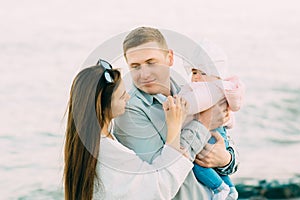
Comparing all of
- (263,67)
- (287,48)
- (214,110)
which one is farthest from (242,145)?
(214,110)

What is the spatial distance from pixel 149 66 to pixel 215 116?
Result: 0.23 m

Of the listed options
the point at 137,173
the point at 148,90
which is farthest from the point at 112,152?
the point at 148,90

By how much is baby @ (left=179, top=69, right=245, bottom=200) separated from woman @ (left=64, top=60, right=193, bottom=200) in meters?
0.08

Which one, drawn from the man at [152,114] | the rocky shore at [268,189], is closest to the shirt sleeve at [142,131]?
the man at [152,114]

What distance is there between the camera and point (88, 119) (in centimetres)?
164

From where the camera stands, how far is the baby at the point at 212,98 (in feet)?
5.66

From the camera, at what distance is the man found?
166cm

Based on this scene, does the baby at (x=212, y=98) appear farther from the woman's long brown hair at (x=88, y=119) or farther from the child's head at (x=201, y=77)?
the woman's long brown hair at (x=88, y=119)

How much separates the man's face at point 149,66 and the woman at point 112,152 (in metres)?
0.06

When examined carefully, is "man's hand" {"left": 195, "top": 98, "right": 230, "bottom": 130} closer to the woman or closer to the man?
the man

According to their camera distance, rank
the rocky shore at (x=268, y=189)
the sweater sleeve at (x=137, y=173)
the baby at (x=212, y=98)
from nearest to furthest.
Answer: the sweater sleeve at (x=137, y=173) < the baby at (x=212, y=98) < the rocky shore at (x=268, y=189)

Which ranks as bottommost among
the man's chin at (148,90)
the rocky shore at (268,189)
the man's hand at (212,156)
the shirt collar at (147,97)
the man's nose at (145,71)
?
the rocky shore at (268,189)

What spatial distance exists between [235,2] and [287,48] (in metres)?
0.76

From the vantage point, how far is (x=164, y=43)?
5.62 ft
